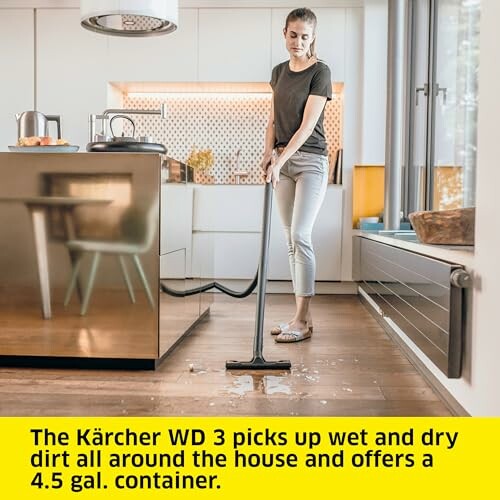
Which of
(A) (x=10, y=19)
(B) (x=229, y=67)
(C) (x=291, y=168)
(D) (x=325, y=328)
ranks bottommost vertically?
(D) (x=325, y=328)

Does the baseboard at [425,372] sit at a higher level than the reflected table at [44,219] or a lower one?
lower

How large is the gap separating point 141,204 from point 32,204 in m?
0.39

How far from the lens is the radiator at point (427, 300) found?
1927 mm

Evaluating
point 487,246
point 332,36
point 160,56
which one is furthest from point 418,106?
point 487,246

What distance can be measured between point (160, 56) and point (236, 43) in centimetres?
54

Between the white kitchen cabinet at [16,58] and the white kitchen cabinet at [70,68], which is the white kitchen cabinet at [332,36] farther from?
the white kitchen cabinet at [16,58]

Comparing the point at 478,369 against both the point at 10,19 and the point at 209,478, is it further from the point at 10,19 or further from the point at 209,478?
the point at 10,19

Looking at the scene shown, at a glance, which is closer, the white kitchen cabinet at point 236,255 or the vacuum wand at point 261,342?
the vacuum wand at point 261,342

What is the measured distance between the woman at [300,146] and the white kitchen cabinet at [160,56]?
1.97m

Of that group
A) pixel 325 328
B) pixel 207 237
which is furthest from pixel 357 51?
pixel 325 328

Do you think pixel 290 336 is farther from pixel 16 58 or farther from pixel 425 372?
pixel 16 58

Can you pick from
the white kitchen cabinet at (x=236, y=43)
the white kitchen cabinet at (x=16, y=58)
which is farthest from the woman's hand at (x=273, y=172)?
the white kitchen cabinet at (x=16, y=58)

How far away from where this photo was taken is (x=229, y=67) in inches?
200

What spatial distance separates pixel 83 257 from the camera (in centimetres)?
252
